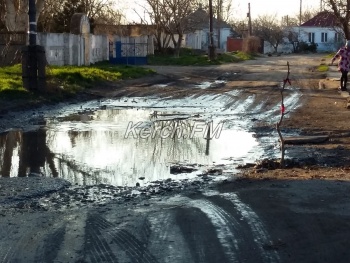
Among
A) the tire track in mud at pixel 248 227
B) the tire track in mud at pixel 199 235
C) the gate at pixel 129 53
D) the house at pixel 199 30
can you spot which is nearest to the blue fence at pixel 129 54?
the gate at pixel 129 53

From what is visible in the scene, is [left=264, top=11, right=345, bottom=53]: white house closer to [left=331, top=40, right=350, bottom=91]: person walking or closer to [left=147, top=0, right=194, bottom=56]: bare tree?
[left=147, top=0, right=194, bottom=56]: bare tree

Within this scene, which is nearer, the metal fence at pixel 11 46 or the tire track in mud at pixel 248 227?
the tire track in mud at pixel 248 227

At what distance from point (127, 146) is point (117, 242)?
6073mm

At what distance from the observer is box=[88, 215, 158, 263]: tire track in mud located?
20.1 feet

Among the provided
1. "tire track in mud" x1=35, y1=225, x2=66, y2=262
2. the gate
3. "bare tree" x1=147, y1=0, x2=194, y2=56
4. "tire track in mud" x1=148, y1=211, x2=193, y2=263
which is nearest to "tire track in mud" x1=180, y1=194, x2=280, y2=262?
"tire track in mud" x1=148, y1=211, x2=193, y2=263

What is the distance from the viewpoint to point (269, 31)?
3930 inches

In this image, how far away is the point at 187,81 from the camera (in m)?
31.5

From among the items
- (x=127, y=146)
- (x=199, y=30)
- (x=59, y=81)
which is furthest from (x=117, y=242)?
(x=199, y=30)

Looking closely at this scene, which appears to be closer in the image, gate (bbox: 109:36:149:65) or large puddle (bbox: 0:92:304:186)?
large puddle (bbox: 0:92:304:186)

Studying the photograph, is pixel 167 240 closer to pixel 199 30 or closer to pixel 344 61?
pixel 344 61

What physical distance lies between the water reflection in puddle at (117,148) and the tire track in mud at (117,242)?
2.31 m

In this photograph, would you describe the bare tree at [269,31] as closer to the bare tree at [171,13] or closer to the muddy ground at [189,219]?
the bare tree at [171,13]

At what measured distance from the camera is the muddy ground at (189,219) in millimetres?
6258

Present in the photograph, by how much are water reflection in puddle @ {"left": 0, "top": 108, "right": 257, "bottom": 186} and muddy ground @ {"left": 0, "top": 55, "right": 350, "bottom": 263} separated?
0.94m
